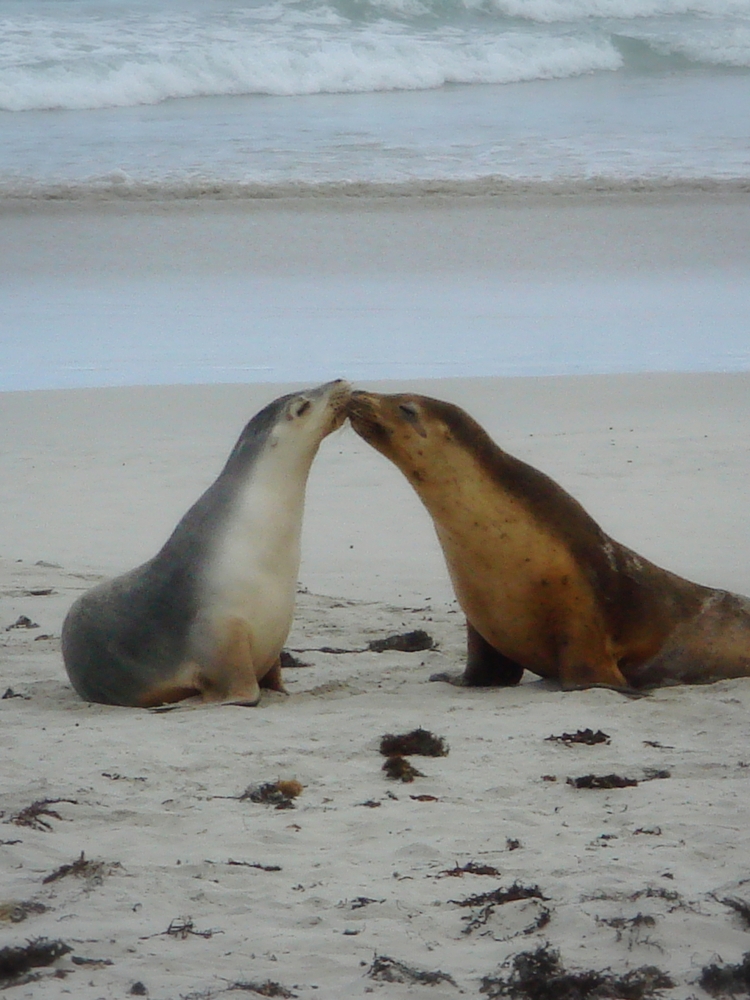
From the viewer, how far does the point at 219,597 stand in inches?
189

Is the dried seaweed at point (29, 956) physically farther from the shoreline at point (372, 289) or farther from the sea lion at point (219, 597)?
the shoreline at point (372, 289)

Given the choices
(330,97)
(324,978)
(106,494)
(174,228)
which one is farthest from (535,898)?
(330,97)

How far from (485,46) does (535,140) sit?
6781 mm

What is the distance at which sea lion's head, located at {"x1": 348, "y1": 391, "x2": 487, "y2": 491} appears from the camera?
4871mm

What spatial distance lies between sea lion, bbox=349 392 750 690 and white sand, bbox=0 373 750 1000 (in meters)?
0.17

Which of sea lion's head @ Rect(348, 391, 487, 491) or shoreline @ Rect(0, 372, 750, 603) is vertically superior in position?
sea lion's head @ Rect(348, 391, 487, 491)

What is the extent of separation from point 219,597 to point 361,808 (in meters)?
1.29

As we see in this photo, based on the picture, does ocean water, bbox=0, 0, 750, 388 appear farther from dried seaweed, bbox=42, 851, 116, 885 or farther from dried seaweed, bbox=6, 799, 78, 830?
dried seaweed, bbox=42, 851, 116, 885

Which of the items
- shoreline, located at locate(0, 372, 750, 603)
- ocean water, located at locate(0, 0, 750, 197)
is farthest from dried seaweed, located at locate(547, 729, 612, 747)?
ocean water, located at locate(0, 0, 750, 197)

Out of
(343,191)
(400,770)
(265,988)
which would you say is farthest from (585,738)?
(343,191)

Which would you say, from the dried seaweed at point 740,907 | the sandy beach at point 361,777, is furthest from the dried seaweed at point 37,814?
the dried seaweed at point 740,907

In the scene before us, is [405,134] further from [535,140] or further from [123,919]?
[123,919]

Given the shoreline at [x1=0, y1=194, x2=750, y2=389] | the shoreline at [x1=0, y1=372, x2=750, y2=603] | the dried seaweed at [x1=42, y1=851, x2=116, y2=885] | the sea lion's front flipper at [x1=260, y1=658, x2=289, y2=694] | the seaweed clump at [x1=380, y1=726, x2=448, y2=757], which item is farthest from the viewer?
the shoreline at [x1=0, y1=194, x2=750, y2=389]

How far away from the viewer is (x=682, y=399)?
9203 mm
